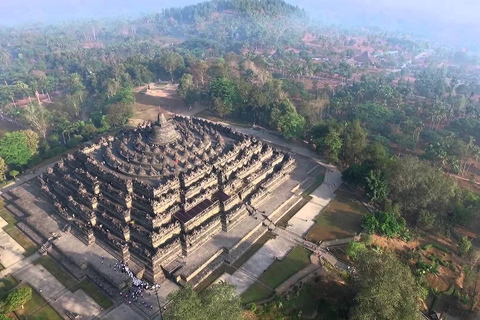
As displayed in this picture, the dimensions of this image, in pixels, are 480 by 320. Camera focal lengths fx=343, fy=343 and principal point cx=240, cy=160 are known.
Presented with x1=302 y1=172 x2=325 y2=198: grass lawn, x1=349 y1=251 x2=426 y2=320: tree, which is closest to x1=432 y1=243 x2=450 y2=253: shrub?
x1=349 y1=251 x2=426 y2=320: tree

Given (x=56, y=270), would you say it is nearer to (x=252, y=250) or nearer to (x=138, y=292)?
(x=138, y=292)

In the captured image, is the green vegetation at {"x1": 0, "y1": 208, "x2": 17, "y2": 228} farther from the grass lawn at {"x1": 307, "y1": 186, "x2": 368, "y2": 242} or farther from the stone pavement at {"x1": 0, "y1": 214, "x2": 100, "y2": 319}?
the grass lawn at {"x1": 307, "y1": 186, "x2": 368, "y2": 242}

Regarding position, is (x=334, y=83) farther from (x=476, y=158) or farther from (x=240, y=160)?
(x=240, y=160)

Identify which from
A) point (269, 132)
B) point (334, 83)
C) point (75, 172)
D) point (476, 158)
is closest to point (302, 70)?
point (334, 83)

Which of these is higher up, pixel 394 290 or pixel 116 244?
pixel 394 290

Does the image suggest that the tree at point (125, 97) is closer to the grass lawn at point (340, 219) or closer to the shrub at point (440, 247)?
the grass lawn at point (340, 219)

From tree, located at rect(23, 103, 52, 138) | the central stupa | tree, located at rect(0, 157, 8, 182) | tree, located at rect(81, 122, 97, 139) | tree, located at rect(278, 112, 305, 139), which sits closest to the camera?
the central stupa

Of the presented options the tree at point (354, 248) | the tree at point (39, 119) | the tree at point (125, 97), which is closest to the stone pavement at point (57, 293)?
the tree at point (354, 248)

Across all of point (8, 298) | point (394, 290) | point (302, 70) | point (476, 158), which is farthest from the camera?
point (302, 70)
